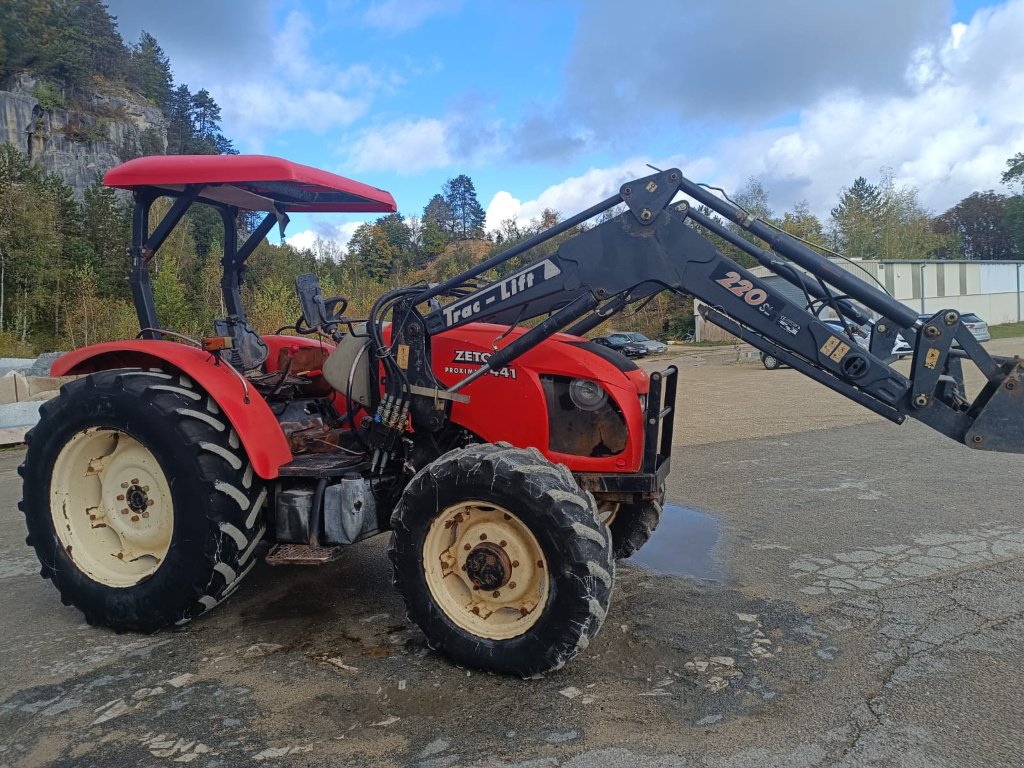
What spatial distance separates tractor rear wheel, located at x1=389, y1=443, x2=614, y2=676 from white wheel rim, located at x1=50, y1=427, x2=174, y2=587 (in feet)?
5.02

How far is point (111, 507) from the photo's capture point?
409 cm

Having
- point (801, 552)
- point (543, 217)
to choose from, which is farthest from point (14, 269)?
point (543, 217)

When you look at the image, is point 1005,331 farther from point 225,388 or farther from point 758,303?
point 225,388

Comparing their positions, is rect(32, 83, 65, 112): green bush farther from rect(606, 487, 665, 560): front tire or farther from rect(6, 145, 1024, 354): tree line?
rect(606, 487, 665, 560): front tire

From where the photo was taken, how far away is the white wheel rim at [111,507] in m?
3.99

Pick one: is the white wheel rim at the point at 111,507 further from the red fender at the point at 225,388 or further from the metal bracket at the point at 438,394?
the metal bracket at the point at 438,394

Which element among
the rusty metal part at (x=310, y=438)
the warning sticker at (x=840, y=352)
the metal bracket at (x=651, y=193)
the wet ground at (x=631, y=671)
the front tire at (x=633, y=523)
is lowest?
the wet ground at (x=631, y=671)

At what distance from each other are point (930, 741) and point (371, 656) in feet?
7.85

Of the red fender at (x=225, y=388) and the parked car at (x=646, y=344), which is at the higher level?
the parked car at (x=646, y=344)

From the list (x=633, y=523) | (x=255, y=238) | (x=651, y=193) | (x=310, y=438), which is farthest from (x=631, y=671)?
(x=255, y=238)

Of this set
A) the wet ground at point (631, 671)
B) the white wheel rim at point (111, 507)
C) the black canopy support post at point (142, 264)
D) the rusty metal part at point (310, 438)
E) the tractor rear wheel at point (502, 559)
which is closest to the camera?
the wet ground at point (631, 671)

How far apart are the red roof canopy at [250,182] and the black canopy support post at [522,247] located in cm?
81

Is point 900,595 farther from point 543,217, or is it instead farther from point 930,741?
point 543,217

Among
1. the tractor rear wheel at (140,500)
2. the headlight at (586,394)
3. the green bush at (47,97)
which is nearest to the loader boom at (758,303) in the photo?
the headlight at (586,394)
